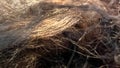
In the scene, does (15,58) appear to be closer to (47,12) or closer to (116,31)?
(47,12)

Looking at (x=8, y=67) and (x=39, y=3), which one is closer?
(x=8, y=67)

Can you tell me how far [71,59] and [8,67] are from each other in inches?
22.1

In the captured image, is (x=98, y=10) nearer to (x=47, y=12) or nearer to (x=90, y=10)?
(x=90, y=10)

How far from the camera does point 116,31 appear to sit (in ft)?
11.5

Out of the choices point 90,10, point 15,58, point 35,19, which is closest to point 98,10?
point 90,10

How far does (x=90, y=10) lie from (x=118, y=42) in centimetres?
39

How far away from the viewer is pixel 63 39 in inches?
135

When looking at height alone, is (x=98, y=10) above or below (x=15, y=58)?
above

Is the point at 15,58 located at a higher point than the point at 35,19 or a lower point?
lower

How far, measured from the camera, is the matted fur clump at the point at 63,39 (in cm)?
337

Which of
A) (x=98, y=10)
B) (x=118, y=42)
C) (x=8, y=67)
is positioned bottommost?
(x=8, y=67)

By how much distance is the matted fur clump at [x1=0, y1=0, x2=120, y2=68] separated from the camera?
3.37 m

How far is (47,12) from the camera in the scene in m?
3.60

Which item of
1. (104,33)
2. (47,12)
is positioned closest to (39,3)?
(47,12)
